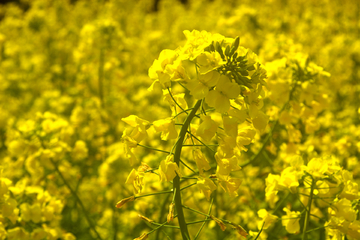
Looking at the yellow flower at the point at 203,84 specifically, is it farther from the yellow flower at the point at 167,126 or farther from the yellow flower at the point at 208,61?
the yellow flower at the point at 167,126

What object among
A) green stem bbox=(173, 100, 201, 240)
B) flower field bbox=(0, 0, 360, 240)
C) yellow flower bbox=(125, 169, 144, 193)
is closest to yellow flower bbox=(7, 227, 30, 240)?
flower field bbox=(0, 0, 360, 240)

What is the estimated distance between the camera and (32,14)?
261 inches

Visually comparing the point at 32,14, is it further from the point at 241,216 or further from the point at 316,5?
the point at 316,5

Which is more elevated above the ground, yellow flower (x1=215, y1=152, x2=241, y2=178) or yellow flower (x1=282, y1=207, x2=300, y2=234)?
yellow flower (x1=215, y1=152, x2=241, y2=178)

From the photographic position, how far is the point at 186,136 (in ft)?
5.52

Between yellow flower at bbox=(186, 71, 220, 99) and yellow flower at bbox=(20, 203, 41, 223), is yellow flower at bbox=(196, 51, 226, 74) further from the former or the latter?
yellow flower at bbox=(20, 203, 41, 223)

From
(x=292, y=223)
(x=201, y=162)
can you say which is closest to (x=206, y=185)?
(x=201, y=162)

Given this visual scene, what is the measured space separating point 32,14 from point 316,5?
246 inches

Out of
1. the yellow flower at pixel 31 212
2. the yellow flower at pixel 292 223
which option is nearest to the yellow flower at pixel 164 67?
the yellow flower at pixel 292 223

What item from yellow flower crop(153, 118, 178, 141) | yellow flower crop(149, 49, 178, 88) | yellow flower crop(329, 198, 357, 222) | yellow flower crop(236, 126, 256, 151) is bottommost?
yellow flower crop(329, 198, 357, 222)

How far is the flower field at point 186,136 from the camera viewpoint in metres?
1.47

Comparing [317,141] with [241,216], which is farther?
[317,141]

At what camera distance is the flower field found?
1.47 meters

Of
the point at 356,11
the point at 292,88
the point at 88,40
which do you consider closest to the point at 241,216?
the point at 292,88
